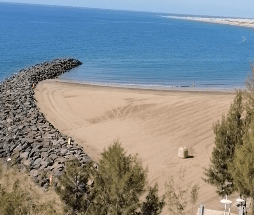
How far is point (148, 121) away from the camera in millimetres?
26906

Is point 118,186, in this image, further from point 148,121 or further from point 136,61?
point 136,61

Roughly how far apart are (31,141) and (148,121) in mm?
8957

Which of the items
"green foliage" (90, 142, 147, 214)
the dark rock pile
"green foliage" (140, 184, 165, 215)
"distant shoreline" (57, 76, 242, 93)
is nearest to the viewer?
"green foliage" (90, 142, 147, 214)

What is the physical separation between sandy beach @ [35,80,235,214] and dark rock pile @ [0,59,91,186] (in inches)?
51.2

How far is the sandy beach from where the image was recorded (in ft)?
65.9

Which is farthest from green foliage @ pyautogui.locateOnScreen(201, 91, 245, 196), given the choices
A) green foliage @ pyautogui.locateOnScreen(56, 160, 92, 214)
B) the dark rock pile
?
the dark rock pile

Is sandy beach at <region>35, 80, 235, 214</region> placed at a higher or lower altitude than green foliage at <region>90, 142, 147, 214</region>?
lower

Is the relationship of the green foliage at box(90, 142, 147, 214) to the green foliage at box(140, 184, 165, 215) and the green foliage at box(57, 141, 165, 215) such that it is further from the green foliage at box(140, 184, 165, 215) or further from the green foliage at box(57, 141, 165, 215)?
the green foliage at box(140, 184, 165, 215)

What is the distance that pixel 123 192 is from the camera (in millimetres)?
9305

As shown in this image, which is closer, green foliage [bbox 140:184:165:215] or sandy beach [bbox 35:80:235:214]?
green foliage [bbox 140:184:165:215]

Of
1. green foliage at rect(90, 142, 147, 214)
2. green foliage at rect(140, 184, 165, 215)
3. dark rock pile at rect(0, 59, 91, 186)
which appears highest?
green foliage at rect(90, 142, 147, 214)

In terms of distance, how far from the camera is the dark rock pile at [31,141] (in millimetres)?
18750

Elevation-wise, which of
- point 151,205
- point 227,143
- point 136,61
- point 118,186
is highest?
point 136,61

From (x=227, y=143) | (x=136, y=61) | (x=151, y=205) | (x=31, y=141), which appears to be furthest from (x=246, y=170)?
(x=136, y=61)
